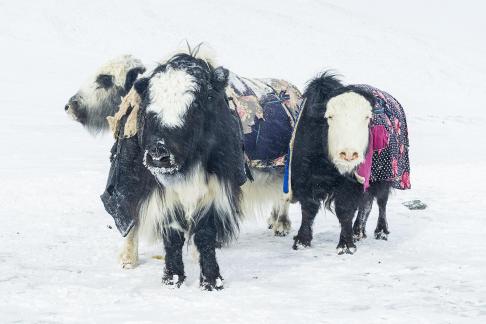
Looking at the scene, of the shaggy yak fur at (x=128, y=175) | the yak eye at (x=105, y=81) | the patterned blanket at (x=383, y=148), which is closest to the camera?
the shaggy yak fur at (x=128, y=175)

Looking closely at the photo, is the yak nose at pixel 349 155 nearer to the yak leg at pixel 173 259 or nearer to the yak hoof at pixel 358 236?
the yak hoof at pixel 358 236

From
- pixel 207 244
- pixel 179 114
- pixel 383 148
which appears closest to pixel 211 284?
pixel 207 244

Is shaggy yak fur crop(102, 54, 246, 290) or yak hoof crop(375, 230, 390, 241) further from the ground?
shaggy yak fur crop(102, 54, 246, 290)

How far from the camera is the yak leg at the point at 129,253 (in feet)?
17.3

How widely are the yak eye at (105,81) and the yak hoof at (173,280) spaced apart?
2052 mm

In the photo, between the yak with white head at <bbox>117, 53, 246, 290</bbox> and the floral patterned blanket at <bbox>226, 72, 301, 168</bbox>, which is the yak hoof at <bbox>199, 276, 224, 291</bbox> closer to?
the yak with white head at <bbox>117, 53, 246, 290</bbox>

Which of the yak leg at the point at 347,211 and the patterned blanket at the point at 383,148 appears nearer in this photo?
the patterned blanket at the point at 383,148

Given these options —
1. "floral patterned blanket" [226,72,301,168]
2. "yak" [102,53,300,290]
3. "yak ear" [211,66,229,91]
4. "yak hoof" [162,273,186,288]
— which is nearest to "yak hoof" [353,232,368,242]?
"floral patterned blanket" [226,72,301,168]

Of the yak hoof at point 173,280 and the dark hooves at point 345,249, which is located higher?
the dark hooves at point 345,249

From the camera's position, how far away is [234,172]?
462cm

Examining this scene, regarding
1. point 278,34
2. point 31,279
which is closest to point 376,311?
point 31,279

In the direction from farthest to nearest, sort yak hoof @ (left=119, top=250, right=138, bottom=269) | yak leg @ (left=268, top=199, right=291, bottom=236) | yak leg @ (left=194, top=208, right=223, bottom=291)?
yak leg @ (left=268, top=199, right=291, bottom=236) < yak hoof @ (left=119, top=250, right=138, bottom=269) < yak leg @ (left=194, top=208, right=223, bottom=291)

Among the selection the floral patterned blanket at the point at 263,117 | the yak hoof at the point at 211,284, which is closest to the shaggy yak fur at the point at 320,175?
the floral patterned blanket at the point at 263,117

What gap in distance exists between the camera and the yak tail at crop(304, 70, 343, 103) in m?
5.88
